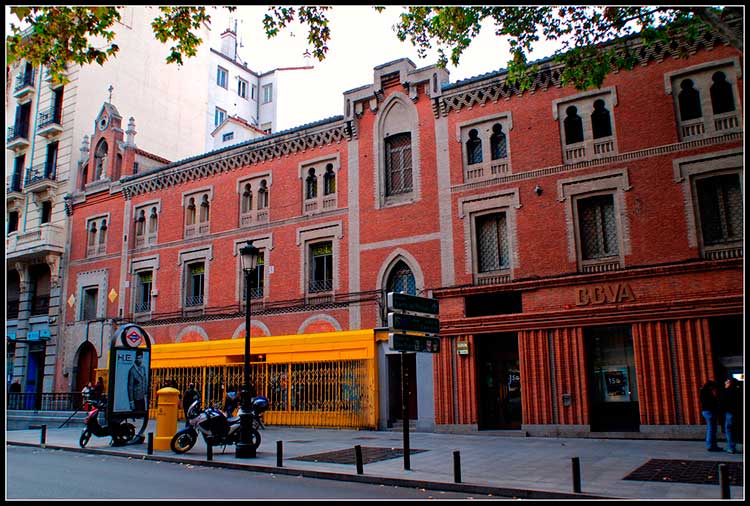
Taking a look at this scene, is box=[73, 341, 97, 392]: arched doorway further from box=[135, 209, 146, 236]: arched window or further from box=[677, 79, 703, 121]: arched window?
box=[677, 79, 703, 121]: arched window

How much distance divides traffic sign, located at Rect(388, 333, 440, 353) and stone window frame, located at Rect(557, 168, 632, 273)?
24.4 ft

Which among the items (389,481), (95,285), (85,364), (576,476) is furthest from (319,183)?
(576,476)

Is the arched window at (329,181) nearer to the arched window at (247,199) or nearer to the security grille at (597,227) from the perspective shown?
the arched window at (247,199)

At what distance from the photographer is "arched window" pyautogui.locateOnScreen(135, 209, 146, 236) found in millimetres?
29188

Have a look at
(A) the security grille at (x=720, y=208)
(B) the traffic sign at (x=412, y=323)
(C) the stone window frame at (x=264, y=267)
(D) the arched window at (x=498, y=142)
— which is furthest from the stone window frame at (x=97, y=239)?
(A) the security grille at (x=720, y=208)

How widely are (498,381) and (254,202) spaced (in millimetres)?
12172

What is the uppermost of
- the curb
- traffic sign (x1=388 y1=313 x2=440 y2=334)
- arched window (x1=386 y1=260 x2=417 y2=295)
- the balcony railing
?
the balcony railing

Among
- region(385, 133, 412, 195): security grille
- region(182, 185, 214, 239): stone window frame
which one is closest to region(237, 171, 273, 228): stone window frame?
region(182, 185, 214, 239): stone window frame

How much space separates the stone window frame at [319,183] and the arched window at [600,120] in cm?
910

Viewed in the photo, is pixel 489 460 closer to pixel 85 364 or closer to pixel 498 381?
pixel 498 381

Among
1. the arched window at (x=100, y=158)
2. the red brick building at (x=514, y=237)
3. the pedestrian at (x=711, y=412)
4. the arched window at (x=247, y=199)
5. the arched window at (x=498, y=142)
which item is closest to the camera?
the pedestrian at (x=711, y=412)

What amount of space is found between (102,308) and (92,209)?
5094 millimetres

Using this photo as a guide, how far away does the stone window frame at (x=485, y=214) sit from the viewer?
1955 centimetres

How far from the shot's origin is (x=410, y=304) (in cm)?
1233
